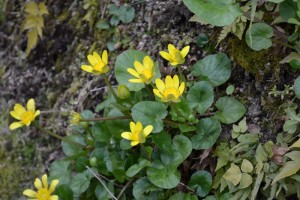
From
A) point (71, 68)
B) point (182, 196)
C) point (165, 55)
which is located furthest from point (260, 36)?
point (71, 68)

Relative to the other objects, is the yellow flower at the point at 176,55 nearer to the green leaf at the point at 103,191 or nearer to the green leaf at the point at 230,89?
the green leaf at the point at 230,89

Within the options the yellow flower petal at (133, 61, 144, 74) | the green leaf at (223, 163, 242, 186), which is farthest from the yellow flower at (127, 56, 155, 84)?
the green leaf at (223, 163, 242, 186)

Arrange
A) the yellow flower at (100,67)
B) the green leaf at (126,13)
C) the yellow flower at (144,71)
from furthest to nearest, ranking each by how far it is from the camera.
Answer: the green leaf at (126,13) → the yellow flower at (100,67) → the yellow flower at (144,71)

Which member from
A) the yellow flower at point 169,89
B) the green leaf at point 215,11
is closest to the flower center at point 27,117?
the yellow flower at point 169,89

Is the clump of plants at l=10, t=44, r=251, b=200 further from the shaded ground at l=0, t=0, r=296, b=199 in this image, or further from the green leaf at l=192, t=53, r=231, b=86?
the shaded ground at l=0, t=0, r=296, b=199

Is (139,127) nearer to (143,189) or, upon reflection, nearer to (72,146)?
(143,189)

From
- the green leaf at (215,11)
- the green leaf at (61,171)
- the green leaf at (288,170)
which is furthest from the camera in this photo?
the green leaf at (61,171)
